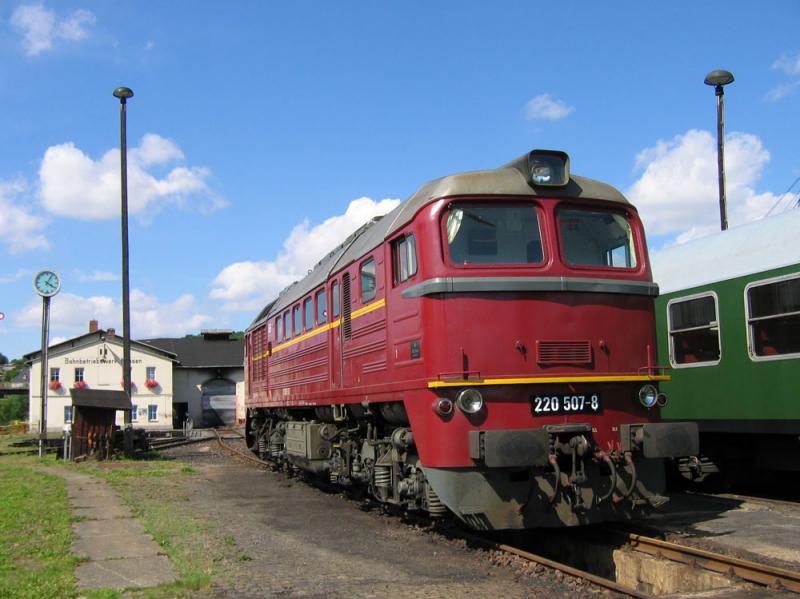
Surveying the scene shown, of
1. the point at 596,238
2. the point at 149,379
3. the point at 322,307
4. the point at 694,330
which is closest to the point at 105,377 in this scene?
the point at 149,379

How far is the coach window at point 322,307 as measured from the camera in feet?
39.6

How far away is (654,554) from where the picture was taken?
7.70 metres

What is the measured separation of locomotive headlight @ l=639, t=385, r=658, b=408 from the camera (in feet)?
26.5

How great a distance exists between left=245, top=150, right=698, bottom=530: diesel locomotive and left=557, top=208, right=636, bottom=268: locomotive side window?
0.6 inches

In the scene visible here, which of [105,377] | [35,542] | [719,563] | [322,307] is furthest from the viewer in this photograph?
[105,377]

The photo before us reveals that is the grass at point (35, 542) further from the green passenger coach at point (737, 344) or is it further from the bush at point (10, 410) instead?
the bush at point (10, 410)

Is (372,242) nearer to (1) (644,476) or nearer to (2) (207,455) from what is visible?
(1) (644,476)

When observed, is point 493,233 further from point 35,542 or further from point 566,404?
point 35,542

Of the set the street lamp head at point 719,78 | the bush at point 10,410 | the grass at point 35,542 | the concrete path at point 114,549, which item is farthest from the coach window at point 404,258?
the bush at point 10,410

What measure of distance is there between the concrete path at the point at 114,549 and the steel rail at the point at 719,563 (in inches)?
175

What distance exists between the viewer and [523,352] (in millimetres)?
7750

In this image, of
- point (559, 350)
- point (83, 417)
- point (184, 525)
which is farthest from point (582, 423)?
point (83, 417)

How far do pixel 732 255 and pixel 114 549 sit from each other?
347 inches

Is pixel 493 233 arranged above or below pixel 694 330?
above
